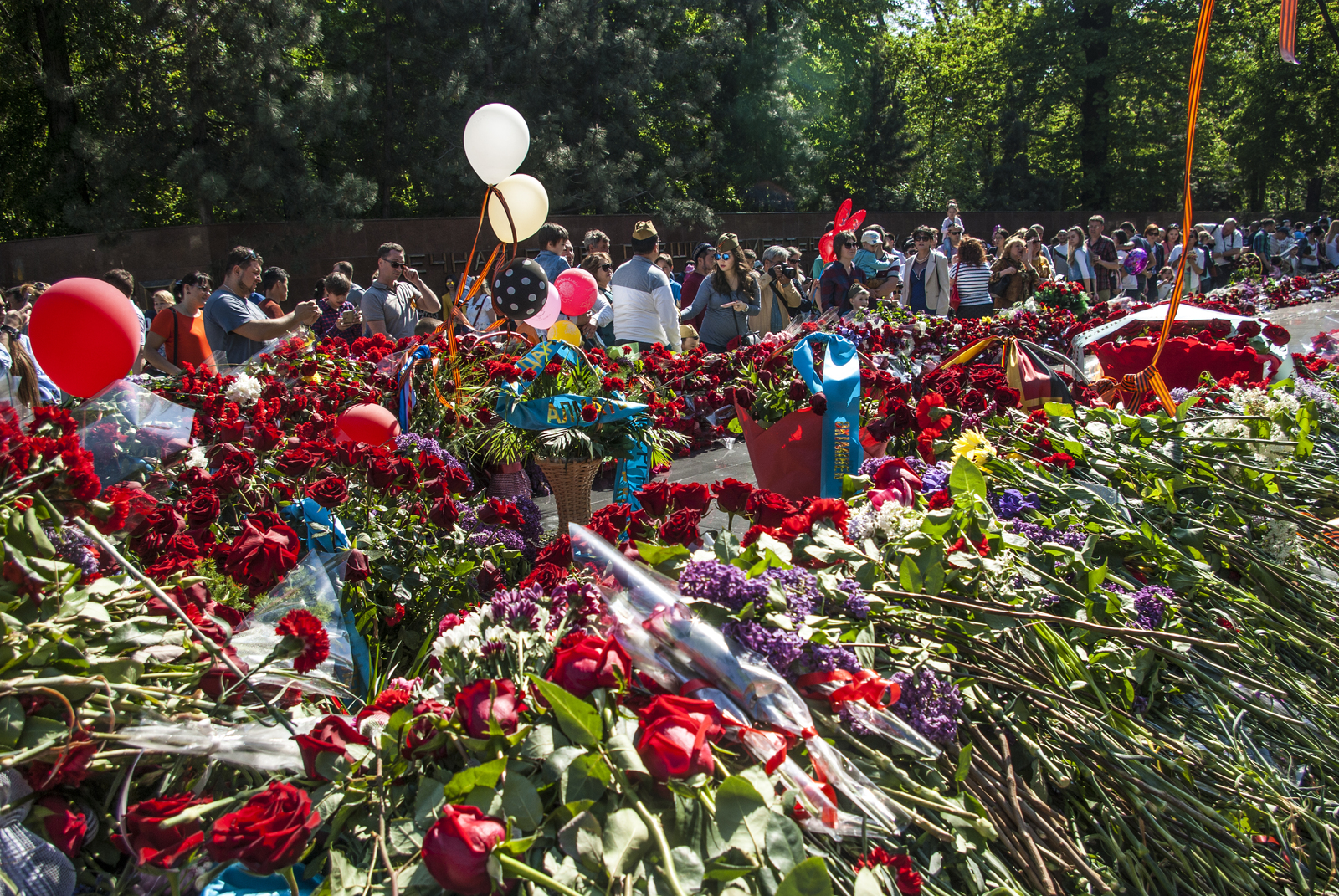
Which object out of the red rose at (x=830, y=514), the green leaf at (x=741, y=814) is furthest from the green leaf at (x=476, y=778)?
the red rose at (x=830, y=514)

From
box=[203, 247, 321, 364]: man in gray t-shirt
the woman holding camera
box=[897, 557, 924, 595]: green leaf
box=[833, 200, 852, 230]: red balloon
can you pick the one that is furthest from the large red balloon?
box=[833, 200, 852, 230]: red balloon

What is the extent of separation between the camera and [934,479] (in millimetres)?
2018

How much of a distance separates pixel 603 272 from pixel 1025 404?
4451 millimetres

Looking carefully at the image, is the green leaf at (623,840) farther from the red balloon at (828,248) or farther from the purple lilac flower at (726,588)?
the red balloon at (828,248)

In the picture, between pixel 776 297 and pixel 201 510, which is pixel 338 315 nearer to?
pixel 776 297

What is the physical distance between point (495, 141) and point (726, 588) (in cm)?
439

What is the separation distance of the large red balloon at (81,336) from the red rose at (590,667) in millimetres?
1788

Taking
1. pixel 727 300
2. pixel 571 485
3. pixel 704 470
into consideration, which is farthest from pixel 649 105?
pixel 571 485

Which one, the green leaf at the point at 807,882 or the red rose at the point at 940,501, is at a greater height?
the red rose at the point at 940,501

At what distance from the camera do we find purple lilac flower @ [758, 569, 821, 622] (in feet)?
4.20

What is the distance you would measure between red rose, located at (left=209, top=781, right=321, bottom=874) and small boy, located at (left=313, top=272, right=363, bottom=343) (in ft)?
16.4

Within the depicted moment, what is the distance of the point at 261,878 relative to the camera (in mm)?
1025

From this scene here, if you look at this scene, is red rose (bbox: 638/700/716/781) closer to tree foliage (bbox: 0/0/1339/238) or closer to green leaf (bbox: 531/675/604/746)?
green leaf (bbox: 531/675/604/746)

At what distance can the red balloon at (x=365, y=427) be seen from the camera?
3.17m
